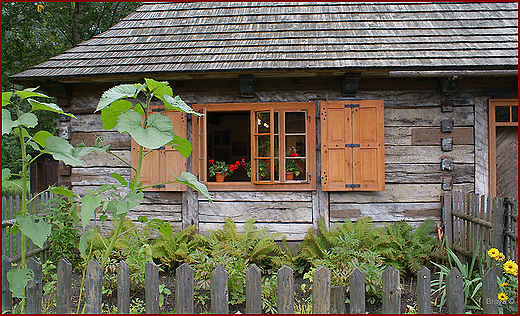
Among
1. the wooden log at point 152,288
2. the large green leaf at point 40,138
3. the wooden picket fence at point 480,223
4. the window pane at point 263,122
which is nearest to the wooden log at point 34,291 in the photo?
the wooden log at point 152,288

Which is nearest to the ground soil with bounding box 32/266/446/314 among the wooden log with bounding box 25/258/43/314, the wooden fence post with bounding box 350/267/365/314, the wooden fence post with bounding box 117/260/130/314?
the wooden fence post with bounding box 350/267/365/314

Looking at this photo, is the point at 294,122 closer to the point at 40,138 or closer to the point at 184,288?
the point at 184,288

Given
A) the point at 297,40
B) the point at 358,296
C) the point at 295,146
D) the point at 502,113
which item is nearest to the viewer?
the point at 358,296

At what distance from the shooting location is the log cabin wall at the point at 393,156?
18.5 ft

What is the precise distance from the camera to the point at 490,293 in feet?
8.26

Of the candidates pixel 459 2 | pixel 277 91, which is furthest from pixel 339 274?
pixel 459 2

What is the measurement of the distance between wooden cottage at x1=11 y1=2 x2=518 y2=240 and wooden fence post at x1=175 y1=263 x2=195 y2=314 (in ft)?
10.7

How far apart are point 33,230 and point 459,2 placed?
304 inches

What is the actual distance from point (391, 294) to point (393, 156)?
3.53 meters

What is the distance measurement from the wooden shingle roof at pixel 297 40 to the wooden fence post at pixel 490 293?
3.48 m

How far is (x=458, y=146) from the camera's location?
565cm

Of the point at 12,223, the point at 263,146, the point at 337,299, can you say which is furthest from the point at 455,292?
the point at 12,223

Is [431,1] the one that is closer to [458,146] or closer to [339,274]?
[458,146]

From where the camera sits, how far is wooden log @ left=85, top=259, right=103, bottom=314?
2537 mm
